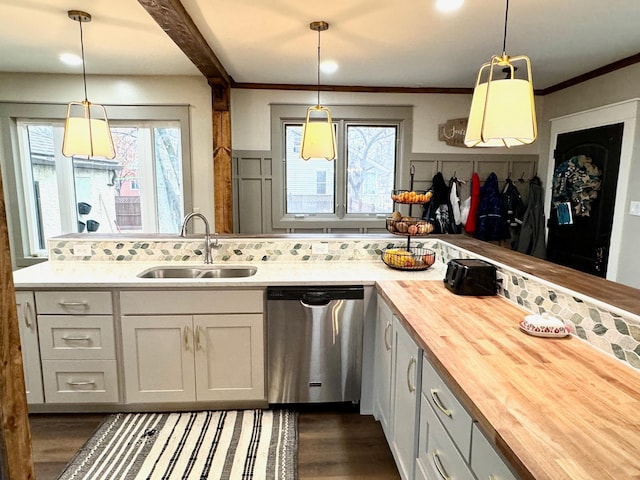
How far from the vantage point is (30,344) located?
2197 mm

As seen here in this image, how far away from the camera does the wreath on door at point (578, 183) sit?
11.7 feet

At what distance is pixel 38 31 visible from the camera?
282cm

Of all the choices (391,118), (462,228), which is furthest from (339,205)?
(462,228)

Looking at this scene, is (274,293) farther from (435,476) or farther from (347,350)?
(435,476)

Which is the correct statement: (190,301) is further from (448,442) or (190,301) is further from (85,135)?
(448,442)

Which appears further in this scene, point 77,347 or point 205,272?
point 205,272

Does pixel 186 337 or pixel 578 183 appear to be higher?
pixel 578 183

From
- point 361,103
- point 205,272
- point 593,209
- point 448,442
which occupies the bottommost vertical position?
point 448,442

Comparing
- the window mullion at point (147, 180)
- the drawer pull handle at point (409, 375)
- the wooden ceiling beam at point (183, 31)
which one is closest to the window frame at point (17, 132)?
the window mullion at point (147, 180)

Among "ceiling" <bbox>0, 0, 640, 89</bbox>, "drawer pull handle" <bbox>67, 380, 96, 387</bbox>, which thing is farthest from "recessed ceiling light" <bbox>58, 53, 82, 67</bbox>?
"drawer pull handle" <bbox>67, 380, 96, 387</bbox>

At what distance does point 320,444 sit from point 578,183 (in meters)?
3.48

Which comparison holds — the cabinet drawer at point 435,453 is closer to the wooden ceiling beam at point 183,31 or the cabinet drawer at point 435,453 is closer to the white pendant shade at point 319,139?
the white pendant shade at point 319,139

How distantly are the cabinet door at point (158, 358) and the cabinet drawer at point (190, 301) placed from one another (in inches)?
1.9

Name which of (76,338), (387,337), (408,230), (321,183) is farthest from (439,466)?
(321,183)
